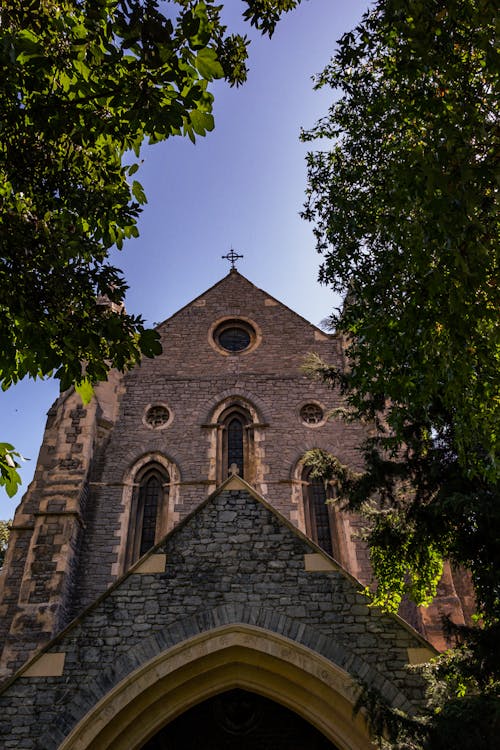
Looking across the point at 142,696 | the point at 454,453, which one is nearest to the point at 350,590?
the point at 454,453

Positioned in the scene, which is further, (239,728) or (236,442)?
(236,442)

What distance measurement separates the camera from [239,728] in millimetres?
8859

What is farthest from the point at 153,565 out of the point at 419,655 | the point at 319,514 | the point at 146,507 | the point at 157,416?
the point at 157,416

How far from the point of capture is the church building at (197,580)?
6957mm

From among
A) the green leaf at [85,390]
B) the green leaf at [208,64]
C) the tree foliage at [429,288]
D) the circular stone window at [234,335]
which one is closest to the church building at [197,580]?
the circular stone window at [234,335]

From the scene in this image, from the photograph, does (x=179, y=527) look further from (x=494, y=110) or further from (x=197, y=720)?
(x=494, y=110)

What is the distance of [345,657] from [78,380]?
191 inches

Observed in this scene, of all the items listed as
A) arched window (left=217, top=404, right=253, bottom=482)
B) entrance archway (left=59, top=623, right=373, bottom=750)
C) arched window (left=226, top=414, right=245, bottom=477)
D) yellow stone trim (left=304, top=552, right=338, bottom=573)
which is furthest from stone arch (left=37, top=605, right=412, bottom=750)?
arched window (left=226, top=414, right=245, bottom=477)

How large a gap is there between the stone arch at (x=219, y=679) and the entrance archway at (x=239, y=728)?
1.73 meters

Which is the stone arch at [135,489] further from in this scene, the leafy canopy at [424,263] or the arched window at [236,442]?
the leafy canopy at [424,263]

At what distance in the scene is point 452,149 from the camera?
12.5 ft

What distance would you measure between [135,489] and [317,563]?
628cm

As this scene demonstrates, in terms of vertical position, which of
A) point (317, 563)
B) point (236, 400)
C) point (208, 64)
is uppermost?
point (236, 400)

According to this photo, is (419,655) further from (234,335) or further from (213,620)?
(234,335)
